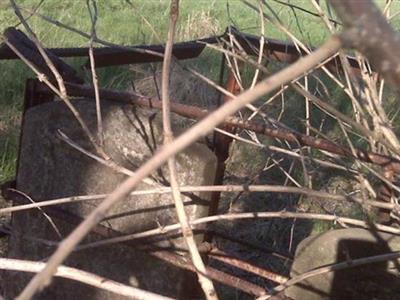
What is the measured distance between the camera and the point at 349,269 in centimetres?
238

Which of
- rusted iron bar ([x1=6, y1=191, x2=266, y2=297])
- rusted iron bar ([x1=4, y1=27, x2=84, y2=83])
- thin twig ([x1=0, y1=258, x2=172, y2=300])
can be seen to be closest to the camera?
thin twig ([x1=0, y1=258, x2=172, y2=300])

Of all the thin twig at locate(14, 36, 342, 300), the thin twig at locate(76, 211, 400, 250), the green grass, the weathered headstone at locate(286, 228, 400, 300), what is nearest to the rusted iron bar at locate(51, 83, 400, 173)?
the thin twig at locate(76, 211, 400, 250)

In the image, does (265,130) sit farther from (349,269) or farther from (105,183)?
(105,183)

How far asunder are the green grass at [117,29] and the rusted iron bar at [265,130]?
1.81ft

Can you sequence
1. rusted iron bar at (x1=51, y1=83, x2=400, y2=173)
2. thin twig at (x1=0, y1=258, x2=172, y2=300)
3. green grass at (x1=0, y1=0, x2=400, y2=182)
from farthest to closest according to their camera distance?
1. green grass at (x1=0, y1=0, x2=400, y2=182)
2. rusted iron bar at (x1=51, y1=83, x2=400, y2=173)
3. thin twig at (x1=0, y1=258, x2=172, y2=300)

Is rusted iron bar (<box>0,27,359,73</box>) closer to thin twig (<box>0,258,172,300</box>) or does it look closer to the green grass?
the green grass

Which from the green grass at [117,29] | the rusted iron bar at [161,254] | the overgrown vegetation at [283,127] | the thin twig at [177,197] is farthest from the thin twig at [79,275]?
the green grass at [117,29]

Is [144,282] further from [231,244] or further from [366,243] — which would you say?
[231,244]

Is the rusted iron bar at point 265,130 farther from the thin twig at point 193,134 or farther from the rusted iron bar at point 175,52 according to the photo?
the thin twig at point 193,134

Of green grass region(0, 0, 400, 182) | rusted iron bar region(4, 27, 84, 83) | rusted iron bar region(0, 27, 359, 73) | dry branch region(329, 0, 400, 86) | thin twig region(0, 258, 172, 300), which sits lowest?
thin twig region(0, 258, 172, 300)

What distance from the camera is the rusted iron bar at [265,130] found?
2.05 meters

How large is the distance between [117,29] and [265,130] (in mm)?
5907

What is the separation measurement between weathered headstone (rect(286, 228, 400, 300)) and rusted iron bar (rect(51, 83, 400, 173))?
31 cm

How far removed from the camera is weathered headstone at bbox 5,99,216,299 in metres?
2.54
